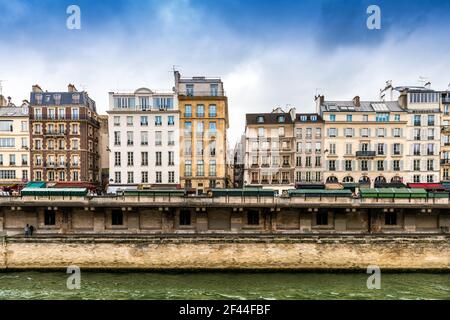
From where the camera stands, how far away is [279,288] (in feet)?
55.5

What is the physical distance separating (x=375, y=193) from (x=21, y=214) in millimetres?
28629

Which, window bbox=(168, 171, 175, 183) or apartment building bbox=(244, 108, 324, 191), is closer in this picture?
window bbox=(168, 171, 175, 183)

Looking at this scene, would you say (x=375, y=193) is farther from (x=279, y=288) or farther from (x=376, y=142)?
(x=376, y=142)

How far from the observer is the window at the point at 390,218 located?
907 inches

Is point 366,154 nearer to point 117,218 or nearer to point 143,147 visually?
point 143,147

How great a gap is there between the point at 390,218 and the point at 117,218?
879 inches

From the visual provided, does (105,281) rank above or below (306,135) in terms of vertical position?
below

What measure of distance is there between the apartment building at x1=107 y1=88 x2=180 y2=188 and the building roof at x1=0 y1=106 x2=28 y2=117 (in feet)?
44.4

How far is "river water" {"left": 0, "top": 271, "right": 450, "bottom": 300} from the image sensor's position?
52.0ft

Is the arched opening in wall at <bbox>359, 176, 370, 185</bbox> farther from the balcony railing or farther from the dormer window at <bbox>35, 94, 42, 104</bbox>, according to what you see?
the dormer window at <bbox>35, 94, 42, 104</bbox>

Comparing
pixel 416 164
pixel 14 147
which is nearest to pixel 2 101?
pixel 14 147

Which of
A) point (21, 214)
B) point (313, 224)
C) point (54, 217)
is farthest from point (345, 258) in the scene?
point (21, 214)

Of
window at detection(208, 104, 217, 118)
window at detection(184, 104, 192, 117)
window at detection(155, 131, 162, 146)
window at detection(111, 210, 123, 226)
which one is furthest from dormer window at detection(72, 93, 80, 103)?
window at detection(111, 210, 123, 226)

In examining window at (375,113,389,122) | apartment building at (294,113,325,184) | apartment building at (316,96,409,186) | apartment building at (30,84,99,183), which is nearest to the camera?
apartment building at (30,84,99,183)
